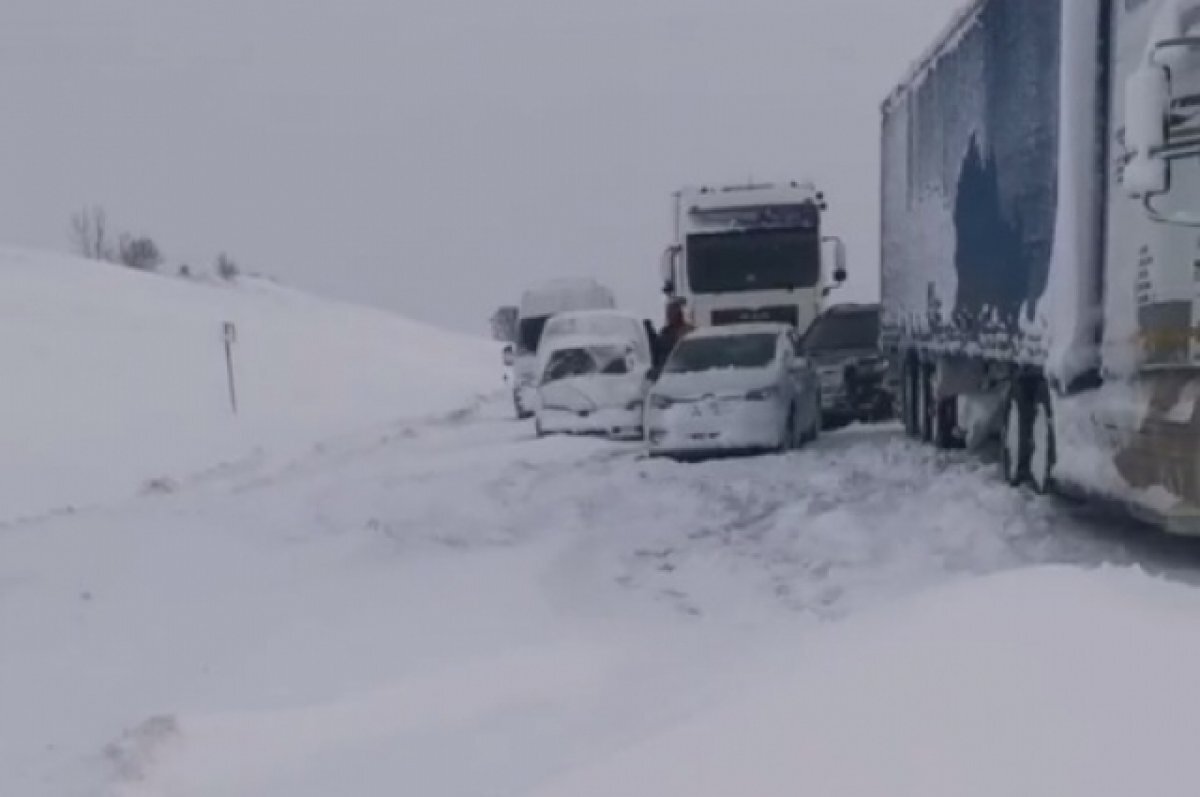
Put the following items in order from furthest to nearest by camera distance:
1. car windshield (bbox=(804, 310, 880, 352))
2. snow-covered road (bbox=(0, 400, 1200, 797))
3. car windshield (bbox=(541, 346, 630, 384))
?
1. car windshield (bbox=(804, 310, 880, 352))
2. car windshield (bbox=(541, 346, 630, 384))
3. snow-covered road (bbox=(0, 400, 1200, 797))

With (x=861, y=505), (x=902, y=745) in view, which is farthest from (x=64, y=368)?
(x=902, y=745)

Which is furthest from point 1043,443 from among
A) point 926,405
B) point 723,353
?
point 723,353

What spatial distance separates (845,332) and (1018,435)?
432 inches

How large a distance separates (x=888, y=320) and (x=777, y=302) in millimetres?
3551

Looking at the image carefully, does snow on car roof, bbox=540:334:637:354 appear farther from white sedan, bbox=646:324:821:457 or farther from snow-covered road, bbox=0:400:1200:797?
snow-covered road, bbox=0:400:1200:797

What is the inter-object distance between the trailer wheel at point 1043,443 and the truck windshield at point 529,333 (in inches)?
708

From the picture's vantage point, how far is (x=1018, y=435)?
13273 millimetres

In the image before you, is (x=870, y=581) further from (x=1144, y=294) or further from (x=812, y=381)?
(x=812, y=381)

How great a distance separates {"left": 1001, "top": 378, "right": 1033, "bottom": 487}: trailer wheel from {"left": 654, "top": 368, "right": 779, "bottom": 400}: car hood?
14.6 feet

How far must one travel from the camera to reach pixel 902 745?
15.1ft

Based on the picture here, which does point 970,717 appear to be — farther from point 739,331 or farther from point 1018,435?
point 739,331

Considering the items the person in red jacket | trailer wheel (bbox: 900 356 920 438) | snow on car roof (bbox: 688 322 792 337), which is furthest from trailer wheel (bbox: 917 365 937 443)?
the person in red jacket

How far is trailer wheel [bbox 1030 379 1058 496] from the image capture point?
39.1ft

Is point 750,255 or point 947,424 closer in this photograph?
point 947,424
